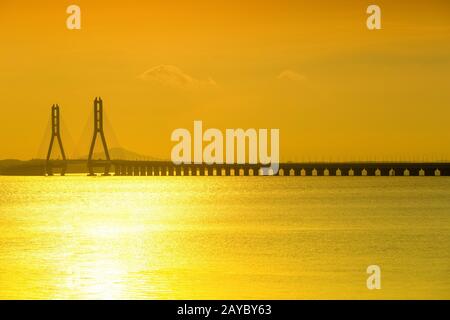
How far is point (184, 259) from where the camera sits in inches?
1171

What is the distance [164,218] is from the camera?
51.8 m

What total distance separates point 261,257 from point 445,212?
27.5 metres

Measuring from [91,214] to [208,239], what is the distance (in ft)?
60.2

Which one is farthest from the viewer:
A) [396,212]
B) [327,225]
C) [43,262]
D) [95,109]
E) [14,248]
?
[95,109]

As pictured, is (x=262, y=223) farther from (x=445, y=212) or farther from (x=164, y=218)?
(x=445, y=212)

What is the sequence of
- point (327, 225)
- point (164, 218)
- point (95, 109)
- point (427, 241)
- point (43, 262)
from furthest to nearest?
1. point (95, 109)
2. point (164, 218)
3. point (327, 225)
4. point (427, 241)
5. point (43, 262)

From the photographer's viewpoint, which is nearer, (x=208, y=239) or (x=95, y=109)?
(x=208, y=239)

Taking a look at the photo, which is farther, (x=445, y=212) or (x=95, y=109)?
(x=95, y=109)

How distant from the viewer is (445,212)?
182 feet
